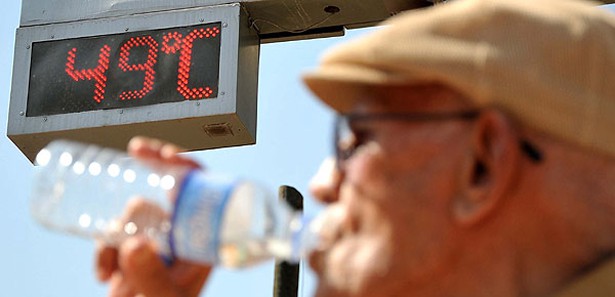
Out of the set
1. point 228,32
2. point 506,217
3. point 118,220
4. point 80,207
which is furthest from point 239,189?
point 228,32

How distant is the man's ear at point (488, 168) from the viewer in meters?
1.29

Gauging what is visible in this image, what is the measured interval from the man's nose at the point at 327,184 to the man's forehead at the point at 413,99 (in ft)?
0.23

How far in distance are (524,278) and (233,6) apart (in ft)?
10.4

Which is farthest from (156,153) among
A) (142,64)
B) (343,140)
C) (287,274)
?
(142,64)

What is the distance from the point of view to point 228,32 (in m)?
4.32

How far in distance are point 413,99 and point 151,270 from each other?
365 mm

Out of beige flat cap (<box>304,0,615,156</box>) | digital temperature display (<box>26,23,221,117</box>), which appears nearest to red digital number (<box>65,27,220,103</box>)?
digital temperature display (<box>26,23,221,117</box>)

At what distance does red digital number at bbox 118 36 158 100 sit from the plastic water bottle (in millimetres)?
2599

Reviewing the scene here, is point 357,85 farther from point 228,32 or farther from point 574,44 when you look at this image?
point 228,32

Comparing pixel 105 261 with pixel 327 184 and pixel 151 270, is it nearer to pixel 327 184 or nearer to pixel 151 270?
pixel 151 270

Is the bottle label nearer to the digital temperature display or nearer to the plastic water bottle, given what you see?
the plastic water bottle

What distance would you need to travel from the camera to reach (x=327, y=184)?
138cm

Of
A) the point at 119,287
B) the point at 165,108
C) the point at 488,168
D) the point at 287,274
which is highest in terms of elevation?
the point at 488,168

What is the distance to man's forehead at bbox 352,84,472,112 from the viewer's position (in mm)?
1321
